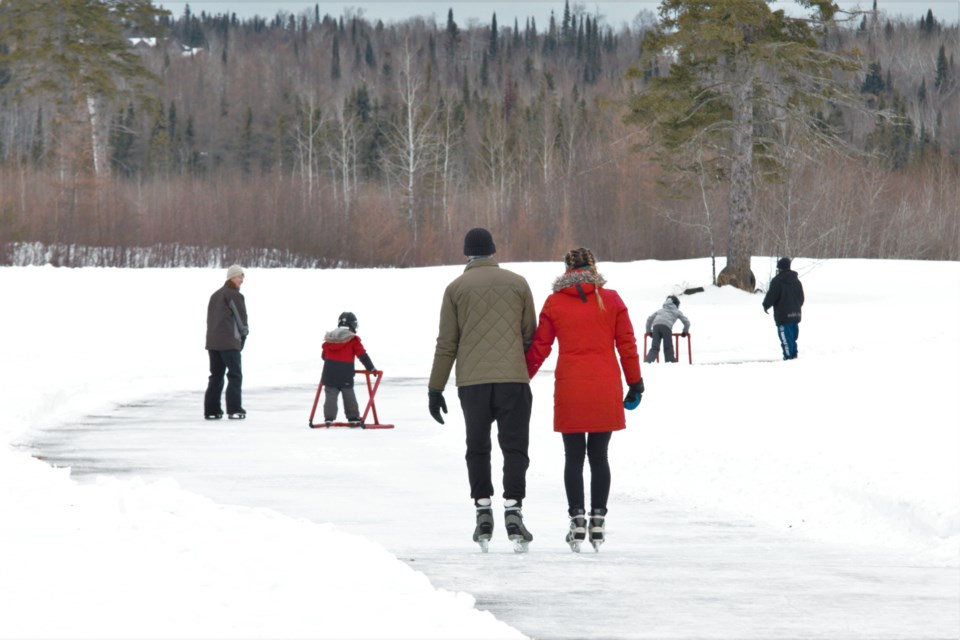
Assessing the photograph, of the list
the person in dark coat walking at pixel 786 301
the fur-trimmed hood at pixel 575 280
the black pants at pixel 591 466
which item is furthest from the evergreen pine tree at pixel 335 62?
the black pants at pixel 591 466

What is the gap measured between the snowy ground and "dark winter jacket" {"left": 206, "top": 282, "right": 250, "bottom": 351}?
105 cm

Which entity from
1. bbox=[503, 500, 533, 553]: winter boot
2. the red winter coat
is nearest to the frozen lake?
bbox=[503, 500, 533, 553]: winter boot

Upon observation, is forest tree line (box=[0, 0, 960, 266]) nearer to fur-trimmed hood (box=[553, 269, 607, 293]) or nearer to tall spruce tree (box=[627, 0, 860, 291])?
tall spruce tree (box=[627, 0, 860, 291])

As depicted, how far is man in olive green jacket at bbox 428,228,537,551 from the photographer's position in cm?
798

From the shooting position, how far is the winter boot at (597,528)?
805 cm

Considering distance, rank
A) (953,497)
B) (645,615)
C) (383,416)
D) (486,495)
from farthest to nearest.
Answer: (383,416), (953,497), (486,495), (645,615)

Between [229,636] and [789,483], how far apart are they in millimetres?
6500

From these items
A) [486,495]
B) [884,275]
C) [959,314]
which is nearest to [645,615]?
[486,495]

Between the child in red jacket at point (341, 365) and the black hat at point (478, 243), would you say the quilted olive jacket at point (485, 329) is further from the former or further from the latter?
the child in red jacket at point (341, 365)

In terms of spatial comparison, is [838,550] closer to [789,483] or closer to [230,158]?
[789,483]

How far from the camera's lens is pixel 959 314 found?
119 feet

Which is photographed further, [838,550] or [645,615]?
[838,550]

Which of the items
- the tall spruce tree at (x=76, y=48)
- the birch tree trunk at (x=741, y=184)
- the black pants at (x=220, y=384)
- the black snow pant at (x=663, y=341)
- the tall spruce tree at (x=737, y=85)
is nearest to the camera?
the black pants at (x=220, y=384)

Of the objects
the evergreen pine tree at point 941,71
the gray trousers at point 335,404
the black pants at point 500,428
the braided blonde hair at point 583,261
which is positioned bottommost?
the gray trousers at point 335,404
